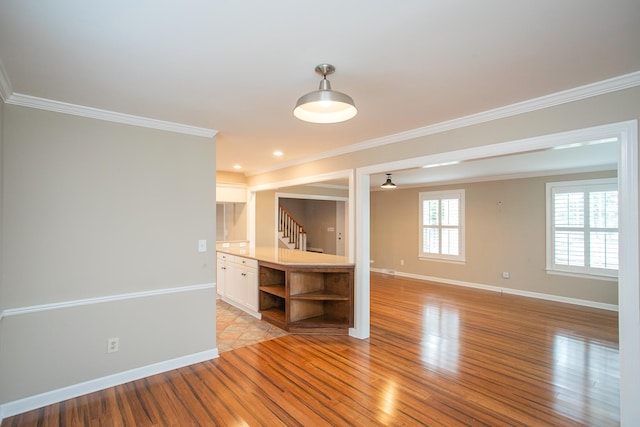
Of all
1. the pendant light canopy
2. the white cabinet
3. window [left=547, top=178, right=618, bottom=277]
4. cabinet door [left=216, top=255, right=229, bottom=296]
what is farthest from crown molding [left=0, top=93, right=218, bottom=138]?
window [left=547, top=178, right=618, bottom=277]

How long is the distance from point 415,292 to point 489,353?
3046 millimetres

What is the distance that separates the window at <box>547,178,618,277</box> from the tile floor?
536 cm

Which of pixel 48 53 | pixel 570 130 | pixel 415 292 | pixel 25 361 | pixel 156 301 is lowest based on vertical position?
pixel 415 292

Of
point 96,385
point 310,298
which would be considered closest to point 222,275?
point 310,298

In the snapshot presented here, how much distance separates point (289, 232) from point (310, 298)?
16.0ft

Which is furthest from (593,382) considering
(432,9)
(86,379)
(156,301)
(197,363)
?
(86,379)

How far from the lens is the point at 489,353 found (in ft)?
12.1

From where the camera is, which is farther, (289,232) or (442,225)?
(289,232)

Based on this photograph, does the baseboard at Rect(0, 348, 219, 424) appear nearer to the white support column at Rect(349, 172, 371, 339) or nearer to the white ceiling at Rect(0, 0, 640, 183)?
the white support column at Rect(349, 172, 371, 339)

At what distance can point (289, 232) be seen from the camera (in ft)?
29.8

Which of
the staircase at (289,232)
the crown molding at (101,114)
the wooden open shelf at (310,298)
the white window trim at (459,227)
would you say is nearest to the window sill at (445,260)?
the white window trim at (459,227)

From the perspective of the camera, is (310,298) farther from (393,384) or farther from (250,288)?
(393,384)

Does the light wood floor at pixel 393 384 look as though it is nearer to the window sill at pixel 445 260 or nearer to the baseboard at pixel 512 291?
the baseboard at pixel 512 291

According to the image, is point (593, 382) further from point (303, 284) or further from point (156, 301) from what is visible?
point (156, 301)
